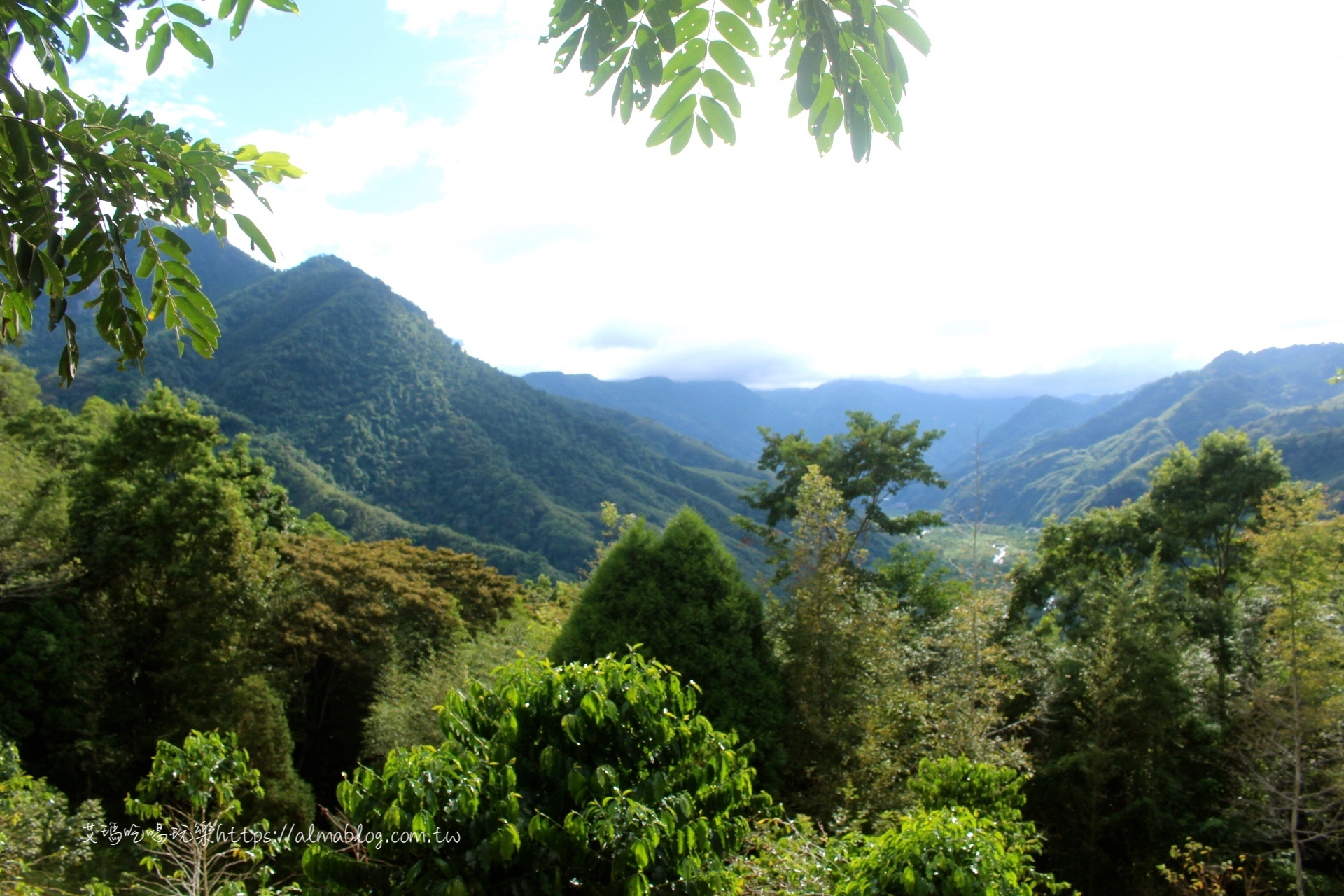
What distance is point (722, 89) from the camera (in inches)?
69.4

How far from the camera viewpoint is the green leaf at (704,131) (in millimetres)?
1819

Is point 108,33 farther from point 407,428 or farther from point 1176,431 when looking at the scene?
point 1176,431

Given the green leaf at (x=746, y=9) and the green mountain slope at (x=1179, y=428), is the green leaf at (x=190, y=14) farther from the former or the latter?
the green mountain slope at (x=1179, y=428)

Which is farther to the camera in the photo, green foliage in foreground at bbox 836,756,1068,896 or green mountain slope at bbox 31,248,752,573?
green mountain slope at bbox 31,248,752,573

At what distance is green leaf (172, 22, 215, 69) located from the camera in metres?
1.89

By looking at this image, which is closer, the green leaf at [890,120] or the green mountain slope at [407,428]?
the green leaf at [890,120]

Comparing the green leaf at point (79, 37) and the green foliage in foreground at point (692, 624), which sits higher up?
the green leaf at point (79, 37)

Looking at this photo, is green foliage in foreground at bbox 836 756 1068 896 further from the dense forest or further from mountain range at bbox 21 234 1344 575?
mountain range at bbox 21 234 1344 575

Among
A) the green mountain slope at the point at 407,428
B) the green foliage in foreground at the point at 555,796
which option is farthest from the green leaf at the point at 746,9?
the green mountain slope at the point at 407,428

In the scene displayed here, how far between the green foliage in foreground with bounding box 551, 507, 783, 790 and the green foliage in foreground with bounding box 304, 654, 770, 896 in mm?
3022

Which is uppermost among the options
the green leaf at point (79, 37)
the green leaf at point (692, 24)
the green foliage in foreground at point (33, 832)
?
the green leaf at point (79, 37)

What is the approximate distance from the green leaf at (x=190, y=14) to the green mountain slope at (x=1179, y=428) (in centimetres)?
8770

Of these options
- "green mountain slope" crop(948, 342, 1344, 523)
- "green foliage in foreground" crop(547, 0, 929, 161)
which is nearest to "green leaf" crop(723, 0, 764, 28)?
"green foliage in foreground" crop(547, 0, 929, 161)

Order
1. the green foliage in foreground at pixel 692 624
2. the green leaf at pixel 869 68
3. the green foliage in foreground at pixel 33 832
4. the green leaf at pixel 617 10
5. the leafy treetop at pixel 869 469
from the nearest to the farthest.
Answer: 1. the green leaf at pixel 617 10
2. the green leaf at pixel 869 68
3. the green foliage in foreground at pixel 33 832
4. the green foliage in foreground at pixel 692 624
5. the leafy treetop at pixel 869 469
